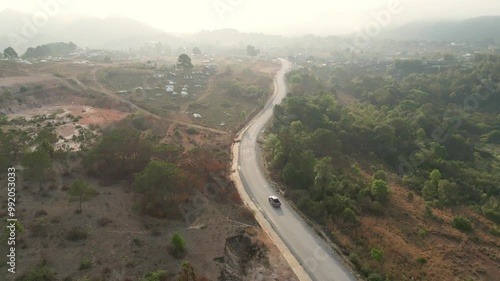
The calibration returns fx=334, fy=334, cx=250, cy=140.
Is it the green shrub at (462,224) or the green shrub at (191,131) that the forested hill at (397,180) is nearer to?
the green shrub at (462,224)

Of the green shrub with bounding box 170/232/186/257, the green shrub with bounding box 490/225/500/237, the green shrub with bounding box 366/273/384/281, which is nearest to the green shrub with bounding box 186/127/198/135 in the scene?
the green shrub with bounding box 170/232/186/257

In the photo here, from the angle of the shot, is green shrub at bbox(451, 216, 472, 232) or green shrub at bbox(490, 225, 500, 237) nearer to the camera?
green shrub at bbox(451, 216, 472, 232)

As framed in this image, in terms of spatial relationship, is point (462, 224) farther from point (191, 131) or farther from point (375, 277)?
point (191, 131)

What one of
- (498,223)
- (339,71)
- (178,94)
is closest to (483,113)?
(339,71)

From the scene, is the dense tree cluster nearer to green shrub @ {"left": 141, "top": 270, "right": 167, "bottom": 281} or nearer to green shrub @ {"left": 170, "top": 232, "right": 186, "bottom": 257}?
green shrub @ {"left": 170, "top": 232, "right": 186, "bottom": 257}

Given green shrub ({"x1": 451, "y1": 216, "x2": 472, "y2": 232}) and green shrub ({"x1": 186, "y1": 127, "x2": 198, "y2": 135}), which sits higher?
green shrub ({"x1": 186, "y1": 127, "x2": 198, "y2": 135})

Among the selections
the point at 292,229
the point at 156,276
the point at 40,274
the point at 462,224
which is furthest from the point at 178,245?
the point at 462,224
